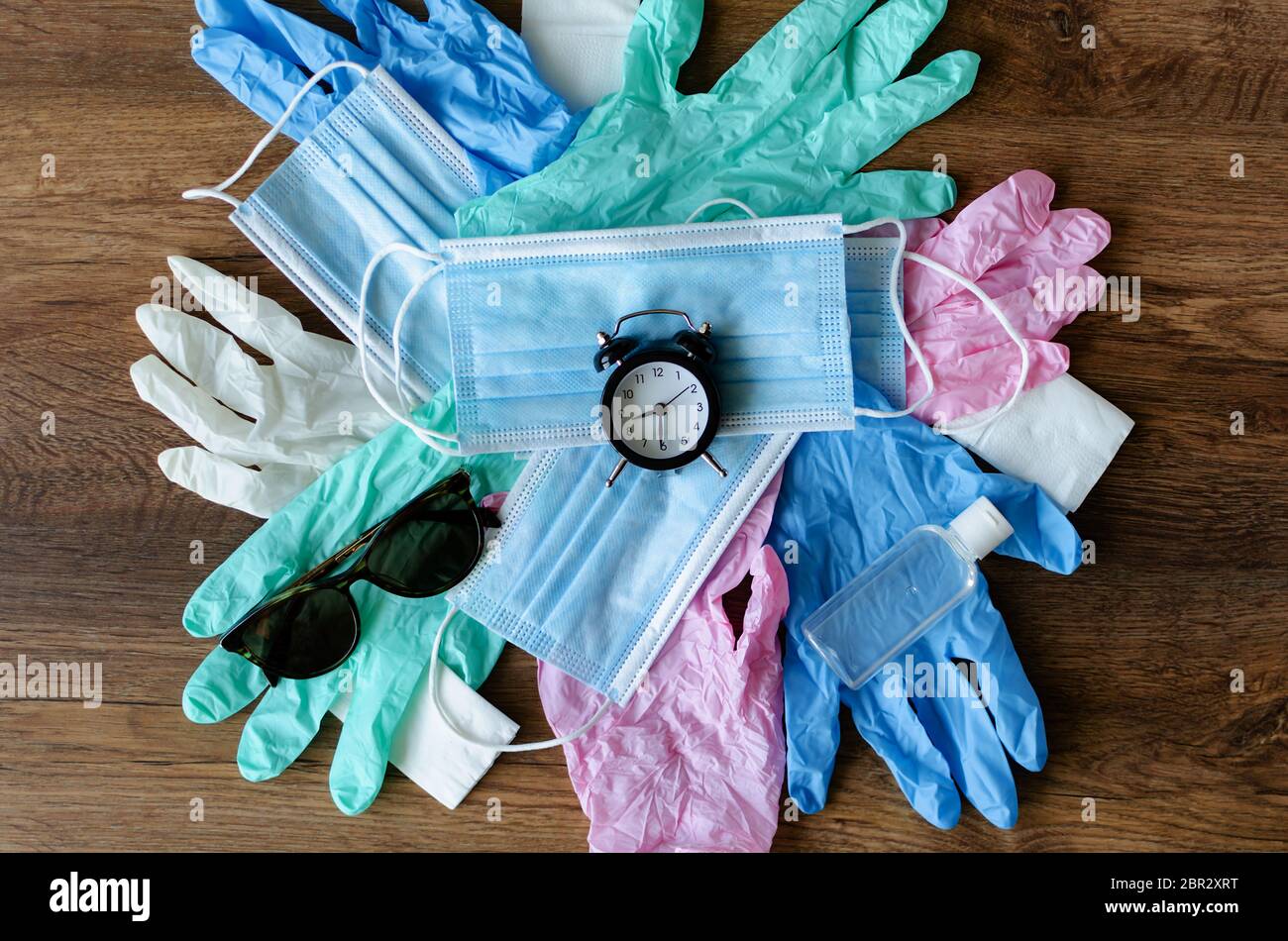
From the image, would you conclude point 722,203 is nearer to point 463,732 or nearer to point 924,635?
point 924,635

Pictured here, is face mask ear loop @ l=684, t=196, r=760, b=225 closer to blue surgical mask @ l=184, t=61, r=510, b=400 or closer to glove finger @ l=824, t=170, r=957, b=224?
glove finger @ l=824, t=170, r=957, b=224

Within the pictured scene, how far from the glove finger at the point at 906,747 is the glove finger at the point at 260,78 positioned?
4.23ft

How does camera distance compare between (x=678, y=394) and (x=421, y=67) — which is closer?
(x=678, y=394)

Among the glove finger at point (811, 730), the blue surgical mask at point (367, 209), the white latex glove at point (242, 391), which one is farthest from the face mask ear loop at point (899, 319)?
the white latex glove at point (242, 391)

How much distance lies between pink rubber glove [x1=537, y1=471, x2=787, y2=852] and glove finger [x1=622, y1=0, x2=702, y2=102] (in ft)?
2.21

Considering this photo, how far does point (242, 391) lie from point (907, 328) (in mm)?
1075

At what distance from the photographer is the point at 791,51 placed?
57.2 inches

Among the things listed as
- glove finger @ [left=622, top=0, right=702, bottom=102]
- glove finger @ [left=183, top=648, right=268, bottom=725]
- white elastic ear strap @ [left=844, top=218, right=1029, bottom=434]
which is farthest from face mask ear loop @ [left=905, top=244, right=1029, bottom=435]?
glove finger @ [left=183, top=648, right=268, bottom=725]

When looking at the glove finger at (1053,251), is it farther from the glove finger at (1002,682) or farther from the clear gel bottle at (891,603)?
the glove finger at (1002,682)

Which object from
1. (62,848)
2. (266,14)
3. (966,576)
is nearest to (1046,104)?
(966,576)

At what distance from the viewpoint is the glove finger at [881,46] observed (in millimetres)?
1451

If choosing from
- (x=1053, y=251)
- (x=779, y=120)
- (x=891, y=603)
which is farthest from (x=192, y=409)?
(x=1053, y=251)

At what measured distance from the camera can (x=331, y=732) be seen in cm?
151

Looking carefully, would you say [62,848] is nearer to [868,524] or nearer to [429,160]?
[429,160]
